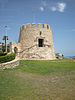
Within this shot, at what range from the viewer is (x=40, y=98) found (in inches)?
158

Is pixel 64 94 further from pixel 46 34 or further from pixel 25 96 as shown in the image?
pixel 46 34

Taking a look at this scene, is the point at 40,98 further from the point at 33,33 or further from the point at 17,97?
the point at 33,33

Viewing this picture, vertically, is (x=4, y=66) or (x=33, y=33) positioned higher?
(x=33, y=33)

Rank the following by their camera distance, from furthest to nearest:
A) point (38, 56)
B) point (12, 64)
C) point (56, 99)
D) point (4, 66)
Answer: point (38, 56), point (12, 64), point (4, 66), point (56, 99)

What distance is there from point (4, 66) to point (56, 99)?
23.1 ft

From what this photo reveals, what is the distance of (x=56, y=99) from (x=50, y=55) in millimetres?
17769

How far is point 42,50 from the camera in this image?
816 inches

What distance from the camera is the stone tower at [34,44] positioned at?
2053 cm

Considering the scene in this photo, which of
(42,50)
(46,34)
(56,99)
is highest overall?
(46,34)

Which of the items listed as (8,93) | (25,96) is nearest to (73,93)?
(25,96)

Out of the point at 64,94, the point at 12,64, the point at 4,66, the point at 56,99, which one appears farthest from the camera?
the point at 12,64

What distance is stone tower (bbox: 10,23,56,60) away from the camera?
20.5 meters

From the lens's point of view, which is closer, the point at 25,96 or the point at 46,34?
the point at 25,96

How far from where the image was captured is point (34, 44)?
68.1ft
